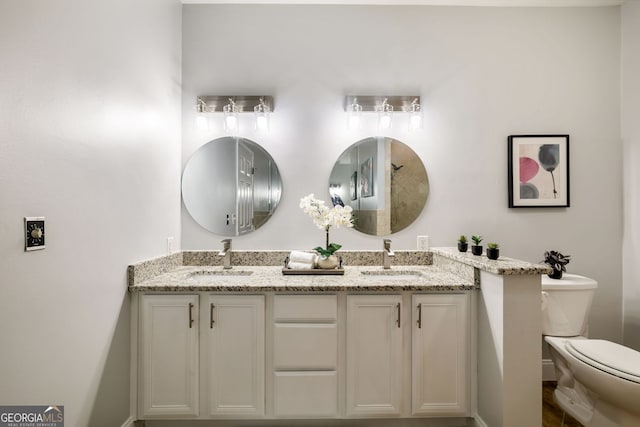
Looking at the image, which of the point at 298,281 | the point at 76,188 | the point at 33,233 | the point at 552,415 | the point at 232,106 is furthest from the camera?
the point at 232,106

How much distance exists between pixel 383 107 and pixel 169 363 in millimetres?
2228

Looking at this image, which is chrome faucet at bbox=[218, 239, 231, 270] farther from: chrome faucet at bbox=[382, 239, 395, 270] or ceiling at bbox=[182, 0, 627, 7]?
ceiling at bbox=[182, 0, 627, 7]

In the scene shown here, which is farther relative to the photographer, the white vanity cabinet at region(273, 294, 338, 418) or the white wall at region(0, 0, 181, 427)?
the white vanity cabinet at region(273, 294, 338, 418)

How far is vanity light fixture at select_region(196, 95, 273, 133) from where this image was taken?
2387 mm

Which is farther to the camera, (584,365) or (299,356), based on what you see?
(299,356)

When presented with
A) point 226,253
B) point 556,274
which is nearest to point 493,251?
point 556,274

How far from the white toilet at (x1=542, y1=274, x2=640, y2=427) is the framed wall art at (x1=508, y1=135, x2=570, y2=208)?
2.11 feet

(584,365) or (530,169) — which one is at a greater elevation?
(530,169)

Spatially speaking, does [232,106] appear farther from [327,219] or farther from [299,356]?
[299,356]

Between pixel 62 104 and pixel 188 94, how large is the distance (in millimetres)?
1245

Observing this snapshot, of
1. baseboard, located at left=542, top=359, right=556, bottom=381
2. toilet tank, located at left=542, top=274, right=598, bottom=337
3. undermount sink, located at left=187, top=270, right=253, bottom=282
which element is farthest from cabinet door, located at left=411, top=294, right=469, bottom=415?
undermount sink, located at left=187, top=270, right=253, bottom=282

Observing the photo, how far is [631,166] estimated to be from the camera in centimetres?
239

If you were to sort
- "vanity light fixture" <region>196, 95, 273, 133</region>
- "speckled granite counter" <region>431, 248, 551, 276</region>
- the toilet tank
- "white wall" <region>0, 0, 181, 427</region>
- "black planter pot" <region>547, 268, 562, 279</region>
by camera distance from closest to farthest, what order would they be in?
"white wall" <region>0, 0, 181, 427</region>, "speckled granite counter" <region>431, 248, 551, 276</region>, the toilet tank, "black planter pot" <region>547, 268, 562, 279</region>, "vanity light fixture" <region>196, 95, 273, 133</region>

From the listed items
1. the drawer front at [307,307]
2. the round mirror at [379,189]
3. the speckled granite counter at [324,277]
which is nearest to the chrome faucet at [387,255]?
the speckled granite counter at [324,277]
